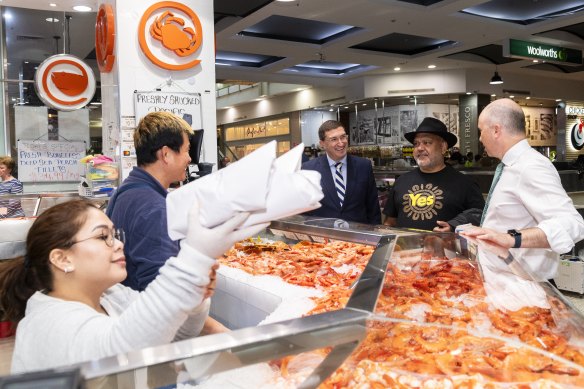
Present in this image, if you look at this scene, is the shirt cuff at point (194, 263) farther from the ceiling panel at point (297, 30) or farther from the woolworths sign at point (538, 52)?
the woolworths sign at point (538, 52)

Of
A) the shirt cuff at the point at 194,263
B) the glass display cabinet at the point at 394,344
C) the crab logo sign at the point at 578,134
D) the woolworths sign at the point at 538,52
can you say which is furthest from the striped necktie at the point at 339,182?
the crab logo sign at the point at 578,134

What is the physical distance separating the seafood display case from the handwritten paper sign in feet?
26.2

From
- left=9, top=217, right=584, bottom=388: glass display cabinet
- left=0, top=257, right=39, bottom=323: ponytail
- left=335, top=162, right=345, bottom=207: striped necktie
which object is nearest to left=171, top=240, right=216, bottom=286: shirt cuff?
left=9, top=217, right=584, bottom=388: glass display cabinet

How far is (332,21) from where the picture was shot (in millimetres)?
9461

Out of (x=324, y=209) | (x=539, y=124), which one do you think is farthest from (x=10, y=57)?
(x=539, y=124)

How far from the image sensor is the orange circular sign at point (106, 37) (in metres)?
4.55

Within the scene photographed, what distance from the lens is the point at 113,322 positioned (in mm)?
1272

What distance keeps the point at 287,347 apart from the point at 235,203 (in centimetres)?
34

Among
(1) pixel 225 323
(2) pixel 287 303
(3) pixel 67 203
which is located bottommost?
(1) pixel 225 323

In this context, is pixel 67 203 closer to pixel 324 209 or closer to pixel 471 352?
pixel 471 352

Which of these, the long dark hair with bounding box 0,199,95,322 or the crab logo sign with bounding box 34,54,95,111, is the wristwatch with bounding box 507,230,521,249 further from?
the crab logo sign with bounding box 34,54,95,111

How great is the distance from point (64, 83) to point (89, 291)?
17.8 ft

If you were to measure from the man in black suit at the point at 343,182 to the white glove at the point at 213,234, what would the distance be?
3.64 metres

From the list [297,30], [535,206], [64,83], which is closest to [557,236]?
[535,206]
